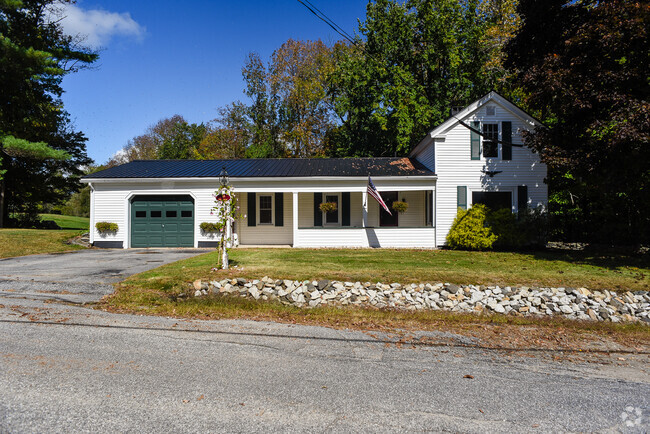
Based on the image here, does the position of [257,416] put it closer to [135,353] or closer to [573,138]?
[135,353]

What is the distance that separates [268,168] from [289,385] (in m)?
15.3

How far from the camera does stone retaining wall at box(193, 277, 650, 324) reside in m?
8.33

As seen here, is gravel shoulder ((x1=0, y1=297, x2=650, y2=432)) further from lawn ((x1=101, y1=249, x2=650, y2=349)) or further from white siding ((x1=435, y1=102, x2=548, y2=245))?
white siding ((x1=435, y1=102, x2=548, y2=245))

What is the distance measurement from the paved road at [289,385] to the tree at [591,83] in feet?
28.8

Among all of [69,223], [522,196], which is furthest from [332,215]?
[69,223]

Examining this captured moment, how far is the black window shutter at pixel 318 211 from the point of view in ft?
58.1

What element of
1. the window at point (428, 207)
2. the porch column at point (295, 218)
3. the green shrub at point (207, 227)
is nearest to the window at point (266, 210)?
the porch column at point (295, 218)

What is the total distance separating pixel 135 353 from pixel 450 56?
84.2ft

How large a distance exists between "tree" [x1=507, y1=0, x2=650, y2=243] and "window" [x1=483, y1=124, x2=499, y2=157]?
8.44 feet

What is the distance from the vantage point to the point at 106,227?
16.6 m

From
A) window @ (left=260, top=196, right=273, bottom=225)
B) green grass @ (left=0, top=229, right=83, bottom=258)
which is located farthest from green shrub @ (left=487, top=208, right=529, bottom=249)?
green grass @ (left=0, top=229, right=83, bottom=258)

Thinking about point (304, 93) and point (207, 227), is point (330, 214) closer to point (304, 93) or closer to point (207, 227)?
point (207, 227)

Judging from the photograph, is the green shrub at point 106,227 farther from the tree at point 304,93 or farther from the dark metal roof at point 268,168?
the tree at point 304,93

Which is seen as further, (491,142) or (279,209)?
(279,209)
